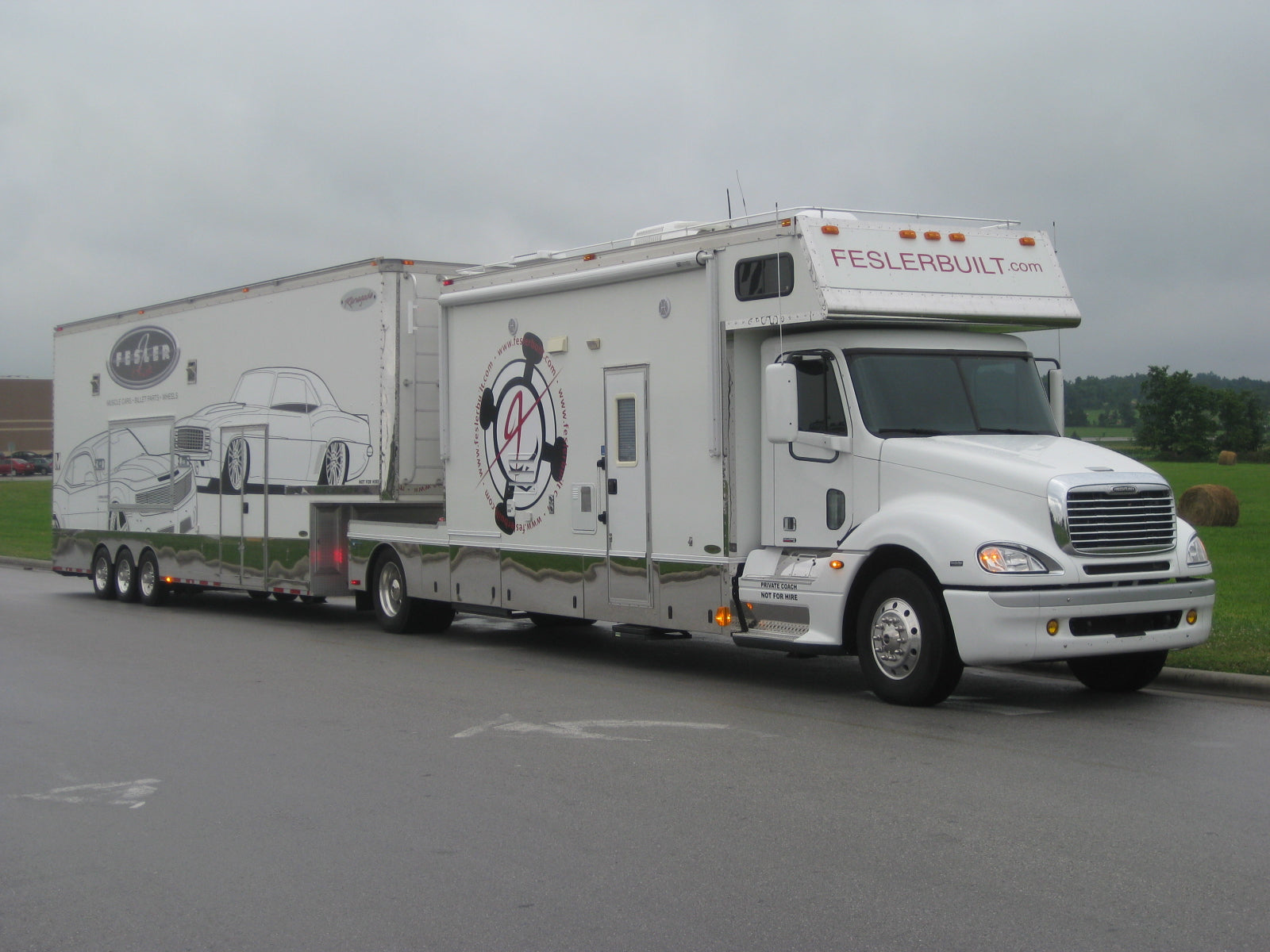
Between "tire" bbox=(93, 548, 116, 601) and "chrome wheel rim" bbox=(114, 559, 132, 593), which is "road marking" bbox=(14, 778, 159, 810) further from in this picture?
"tire" bbox=(93, 548, 116, 601)

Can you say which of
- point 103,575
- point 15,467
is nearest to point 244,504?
point 103,575

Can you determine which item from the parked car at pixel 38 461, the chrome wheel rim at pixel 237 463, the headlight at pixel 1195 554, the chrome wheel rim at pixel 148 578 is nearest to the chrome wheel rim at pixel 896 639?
the headlight at pixel 1195 554

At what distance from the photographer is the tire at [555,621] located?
14625 mm

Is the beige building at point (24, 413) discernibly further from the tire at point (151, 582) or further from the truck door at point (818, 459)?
the truck door at point (818, 459)

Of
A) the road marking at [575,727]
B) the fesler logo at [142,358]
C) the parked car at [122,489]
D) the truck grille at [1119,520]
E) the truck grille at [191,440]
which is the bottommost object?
the road marking at [575,727]

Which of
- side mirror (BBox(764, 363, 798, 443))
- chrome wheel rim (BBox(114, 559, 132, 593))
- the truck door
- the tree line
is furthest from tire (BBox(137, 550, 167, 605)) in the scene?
the tree line

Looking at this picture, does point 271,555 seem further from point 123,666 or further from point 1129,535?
point 1129,535

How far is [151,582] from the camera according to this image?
1989 centimetres

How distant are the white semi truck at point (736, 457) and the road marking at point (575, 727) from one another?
147 cm

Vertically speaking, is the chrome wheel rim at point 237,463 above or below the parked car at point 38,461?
below

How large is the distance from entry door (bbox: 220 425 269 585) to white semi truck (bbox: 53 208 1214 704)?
10 centimetres

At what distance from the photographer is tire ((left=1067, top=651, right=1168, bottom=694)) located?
34.4 feet

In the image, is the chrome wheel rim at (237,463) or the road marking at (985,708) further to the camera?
the chrome wheel rim at (237,463)

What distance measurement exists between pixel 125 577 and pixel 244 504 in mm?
3826
